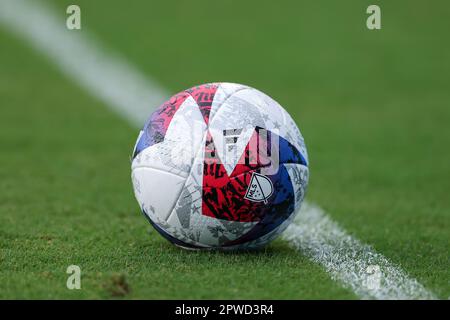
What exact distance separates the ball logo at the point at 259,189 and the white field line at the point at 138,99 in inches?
26.4

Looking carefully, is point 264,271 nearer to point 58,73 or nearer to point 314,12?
point 58,73

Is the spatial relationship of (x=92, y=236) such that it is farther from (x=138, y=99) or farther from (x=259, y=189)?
(x=138, y=99)

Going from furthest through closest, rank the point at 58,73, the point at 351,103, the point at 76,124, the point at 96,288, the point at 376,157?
1. the point at 58,73
2. the point at 351,103
3. the point at 76,124
4. the point at 376,157
5. the point at 96,288

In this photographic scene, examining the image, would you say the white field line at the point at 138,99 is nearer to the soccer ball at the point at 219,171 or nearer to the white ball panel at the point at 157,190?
the soccer ball at the point at 219,171

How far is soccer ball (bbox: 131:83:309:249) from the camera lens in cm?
586

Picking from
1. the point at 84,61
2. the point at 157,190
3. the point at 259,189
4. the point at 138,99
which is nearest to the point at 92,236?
the point at 157,190

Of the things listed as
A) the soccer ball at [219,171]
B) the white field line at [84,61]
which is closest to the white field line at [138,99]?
the white field line at [84,61]

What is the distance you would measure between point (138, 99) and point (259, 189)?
8.07 meters

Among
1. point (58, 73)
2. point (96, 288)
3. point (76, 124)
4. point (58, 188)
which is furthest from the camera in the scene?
point (58, 73)

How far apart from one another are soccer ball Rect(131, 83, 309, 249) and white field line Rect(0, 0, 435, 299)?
2.07 feet

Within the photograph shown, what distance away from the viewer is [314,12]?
18.1 metres

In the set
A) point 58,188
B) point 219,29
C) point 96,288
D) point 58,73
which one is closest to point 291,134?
point 96,288

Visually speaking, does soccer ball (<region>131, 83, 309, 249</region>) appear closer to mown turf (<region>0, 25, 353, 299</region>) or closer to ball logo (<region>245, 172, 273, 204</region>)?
ball logo (<region>245, 172, 273, 204</region>)

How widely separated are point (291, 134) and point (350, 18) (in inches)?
469
